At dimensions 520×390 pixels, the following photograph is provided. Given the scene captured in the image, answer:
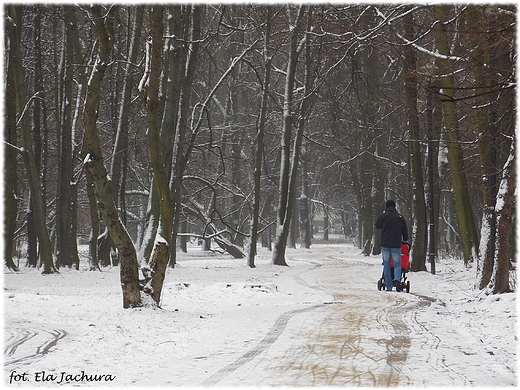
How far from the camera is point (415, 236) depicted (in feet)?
72.3

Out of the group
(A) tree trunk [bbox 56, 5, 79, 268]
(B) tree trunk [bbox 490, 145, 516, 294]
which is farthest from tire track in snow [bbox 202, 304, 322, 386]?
(A) tree trunk [bbox 56, 5, 79, 268]

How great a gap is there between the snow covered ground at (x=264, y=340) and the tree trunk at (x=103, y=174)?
1.73 feet

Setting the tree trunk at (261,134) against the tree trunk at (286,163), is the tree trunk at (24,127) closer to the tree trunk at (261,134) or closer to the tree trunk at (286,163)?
the tree trunk at (261,134)

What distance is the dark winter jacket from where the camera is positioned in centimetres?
1538

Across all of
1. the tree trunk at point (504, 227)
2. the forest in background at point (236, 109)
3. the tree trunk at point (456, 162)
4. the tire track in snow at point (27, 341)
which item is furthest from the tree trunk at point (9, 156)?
the tree trunk at point (504, 227)

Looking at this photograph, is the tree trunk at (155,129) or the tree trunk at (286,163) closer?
the tree trunk at (155,129)

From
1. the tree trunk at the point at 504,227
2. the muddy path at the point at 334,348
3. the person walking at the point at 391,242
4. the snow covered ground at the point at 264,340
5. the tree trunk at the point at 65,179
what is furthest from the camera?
the tree trunk at the point at 65,179

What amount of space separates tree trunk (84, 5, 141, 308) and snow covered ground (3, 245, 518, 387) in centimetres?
53

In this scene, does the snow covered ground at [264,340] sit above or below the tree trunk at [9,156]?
below

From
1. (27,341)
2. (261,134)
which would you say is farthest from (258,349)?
(261,134)

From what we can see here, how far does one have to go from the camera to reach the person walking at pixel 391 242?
15.3m

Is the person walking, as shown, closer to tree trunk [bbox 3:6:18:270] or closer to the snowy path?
the snowy path

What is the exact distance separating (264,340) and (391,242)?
24.4ft

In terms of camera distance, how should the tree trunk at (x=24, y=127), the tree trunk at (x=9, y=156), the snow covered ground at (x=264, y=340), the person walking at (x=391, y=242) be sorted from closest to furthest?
the snow covered ground at (x=264, y=340) < the person walking at (x=391, y=242) < the tree trunk at (x=24, y=127) < the tree trunk at (x=9, y=156)
